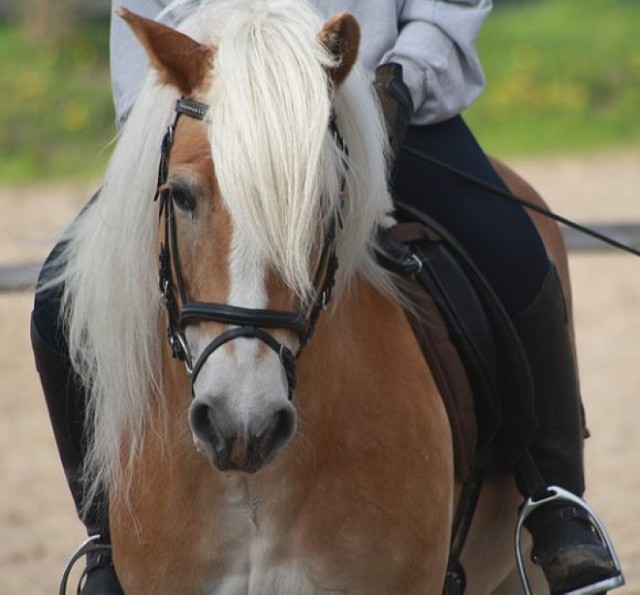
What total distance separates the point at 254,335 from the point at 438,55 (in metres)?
1.14

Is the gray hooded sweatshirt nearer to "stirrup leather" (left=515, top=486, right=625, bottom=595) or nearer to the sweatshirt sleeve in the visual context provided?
the sweatshirt sleeve

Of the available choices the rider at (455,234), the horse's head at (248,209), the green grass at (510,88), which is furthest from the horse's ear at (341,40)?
the green grass at (510,88)

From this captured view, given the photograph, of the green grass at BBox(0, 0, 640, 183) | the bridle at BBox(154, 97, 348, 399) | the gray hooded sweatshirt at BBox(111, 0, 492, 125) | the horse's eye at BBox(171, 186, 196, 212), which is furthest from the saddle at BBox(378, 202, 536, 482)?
the green grass at BBox(0, 0, 640, 183)

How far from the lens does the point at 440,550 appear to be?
3012 millimetres

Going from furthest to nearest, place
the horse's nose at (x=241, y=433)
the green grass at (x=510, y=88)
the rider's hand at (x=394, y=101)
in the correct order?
the green grass at (x=510, y=88)
the rider's hand at (x=394, y=101)
the horse's nose at (x=241, y=433)

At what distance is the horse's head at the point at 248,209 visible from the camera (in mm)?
2480

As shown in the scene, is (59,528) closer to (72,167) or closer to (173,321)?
(173,321)

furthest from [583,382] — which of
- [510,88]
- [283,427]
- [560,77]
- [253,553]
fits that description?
[560,77]

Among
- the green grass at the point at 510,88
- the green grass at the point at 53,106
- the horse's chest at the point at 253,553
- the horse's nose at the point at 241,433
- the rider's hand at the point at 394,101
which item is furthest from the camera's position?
the green grass at the point at 510,88

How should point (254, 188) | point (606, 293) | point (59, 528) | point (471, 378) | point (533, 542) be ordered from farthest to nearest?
point (606, 293) < point (59, 528) < point (533, 542) < point (471, 378) < point (254, 188)

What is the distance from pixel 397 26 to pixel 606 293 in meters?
6.39

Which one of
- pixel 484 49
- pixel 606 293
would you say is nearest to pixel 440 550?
pixel 606 293

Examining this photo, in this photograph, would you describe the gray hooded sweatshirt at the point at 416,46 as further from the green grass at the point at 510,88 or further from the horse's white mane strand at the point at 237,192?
the green grass at the point at 510,88

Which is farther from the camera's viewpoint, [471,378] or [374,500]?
[471,378]
